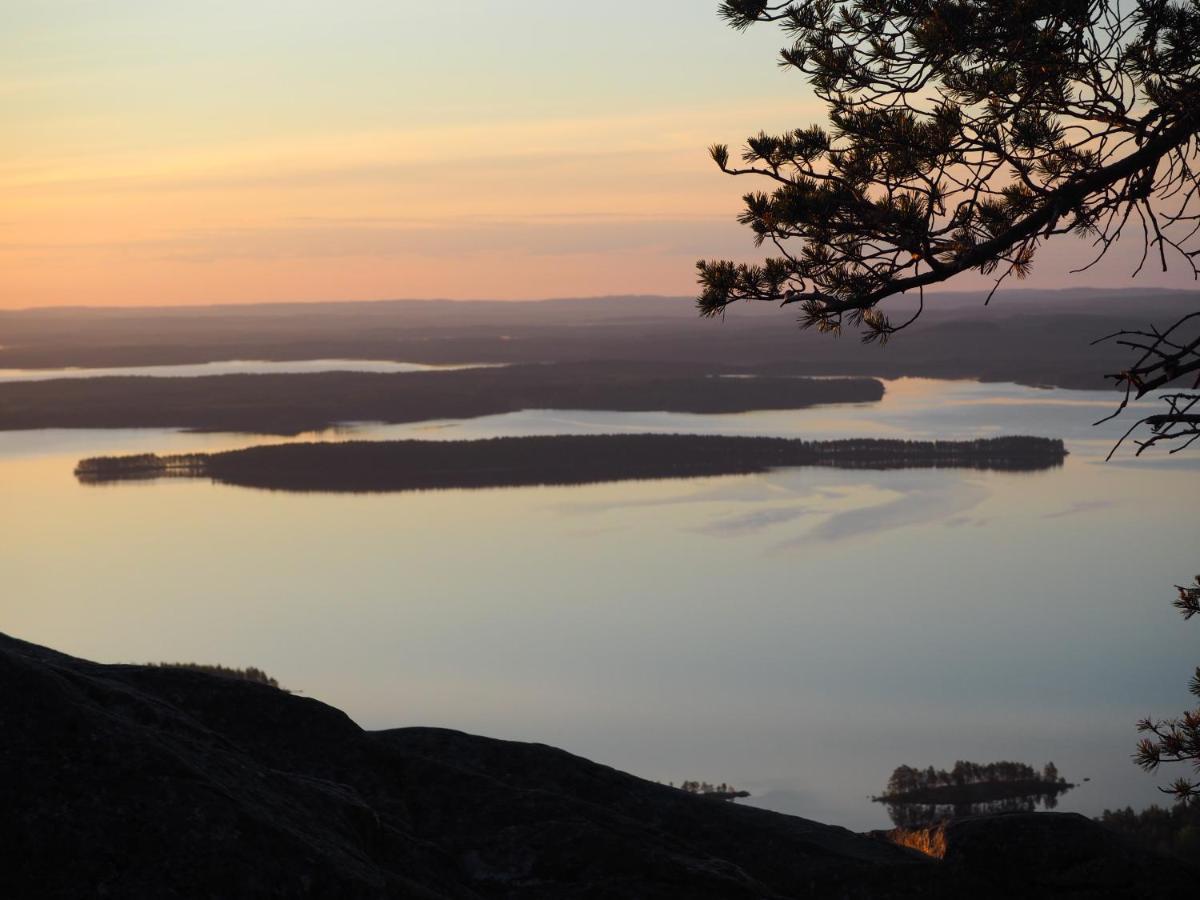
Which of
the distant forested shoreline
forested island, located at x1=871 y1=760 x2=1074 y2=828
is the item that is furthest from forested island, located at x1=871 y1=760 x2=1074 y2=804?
the distant forested shoreline

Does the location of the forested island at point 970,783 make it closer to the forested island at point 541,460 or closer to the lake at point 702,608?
the lake at point 702,608

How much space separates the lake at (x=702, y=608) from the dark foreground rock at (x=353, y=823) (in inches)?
753

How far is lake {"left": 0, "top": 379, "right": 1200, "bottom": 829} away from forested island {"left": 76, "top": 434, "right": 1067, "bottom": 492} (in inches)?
119

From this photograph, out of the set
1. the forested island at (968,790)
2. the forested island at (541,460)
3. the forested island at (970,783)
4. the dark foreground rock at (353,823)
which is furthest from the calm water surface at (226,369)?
the dark foreground rock at (353,823)

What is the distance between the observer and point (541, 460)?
84.8 meters

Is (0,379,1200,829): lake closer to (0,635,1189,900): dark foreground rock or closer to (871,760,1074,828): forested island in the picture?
(871,760,1074,828): forested island

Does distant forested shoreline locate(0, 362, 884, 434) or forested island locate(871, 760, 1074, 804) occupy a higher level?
distant forested shoreline locate(0, 362, 884, 434)

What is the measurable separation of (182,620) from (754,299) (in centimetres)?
3939

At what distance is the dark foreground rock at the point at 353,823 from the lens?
5016 mm

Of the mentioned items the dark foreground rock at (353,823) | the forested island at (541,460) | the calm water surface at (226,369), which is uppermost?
the calm water surface at (226,369)

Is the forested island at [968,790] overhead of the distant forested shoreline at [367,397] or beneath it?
beneath

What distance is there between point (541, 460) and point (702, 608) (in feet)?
130

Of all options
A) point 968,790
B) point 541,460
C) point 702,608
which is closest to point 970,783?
point 968,790

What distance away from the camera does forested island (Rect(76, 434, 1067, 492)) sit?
78.8 meters
